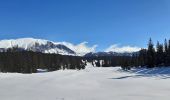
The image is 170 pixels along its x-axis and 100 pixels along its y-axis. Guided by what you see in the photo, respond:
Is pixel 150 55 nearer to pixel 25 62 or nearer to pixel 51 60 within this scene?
pixel 25 62

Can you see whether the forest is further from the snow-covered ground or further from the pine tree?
the snow-covered ground

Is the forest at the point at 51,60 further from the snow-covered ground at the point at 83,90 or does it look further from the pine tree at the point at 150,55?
the snow-covered ground at the point at 83,90

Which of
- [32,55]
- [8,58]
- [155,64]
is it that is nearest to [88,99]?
[155,64]

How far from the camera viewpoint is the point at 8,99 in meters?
23.6

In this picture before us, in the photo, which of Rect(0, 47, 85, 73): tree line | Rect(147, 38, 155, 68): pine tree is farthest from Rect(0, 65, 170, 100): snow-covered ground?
Rect(0, 47, 85, 73): tree line

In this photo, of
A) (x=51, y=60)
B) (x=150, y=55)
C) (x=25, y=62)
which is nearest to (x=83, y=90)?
(x=150, y=55)

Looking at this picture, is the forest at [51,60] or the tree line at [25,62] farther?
the tree line at [25,62]

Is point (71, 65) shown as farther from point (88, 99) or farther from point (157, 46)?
point (88, 99)

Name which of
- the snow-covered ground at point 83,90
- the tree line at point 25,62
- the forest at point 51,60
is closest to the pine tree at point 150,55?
the forest at point 51,60

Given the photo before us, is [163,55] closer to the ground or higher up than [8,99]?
higher up

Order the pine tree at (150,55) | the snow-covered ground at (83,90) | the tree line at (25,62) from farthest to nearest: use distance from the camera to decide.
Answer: the tree line at (25,62)
the pine tree at (150,55)
the snow-covered ground at (83,90)

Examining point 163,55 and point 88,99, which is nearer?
point 88,99

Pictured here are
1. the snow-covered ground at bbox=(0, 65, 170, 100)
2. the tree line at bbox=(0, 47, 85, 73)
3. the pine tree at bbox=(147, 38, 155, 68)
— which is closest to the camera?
the snow-covered ground at bbox=(0, 65, 170, 100)

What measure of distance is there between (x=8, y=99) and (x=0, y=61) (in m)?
106
